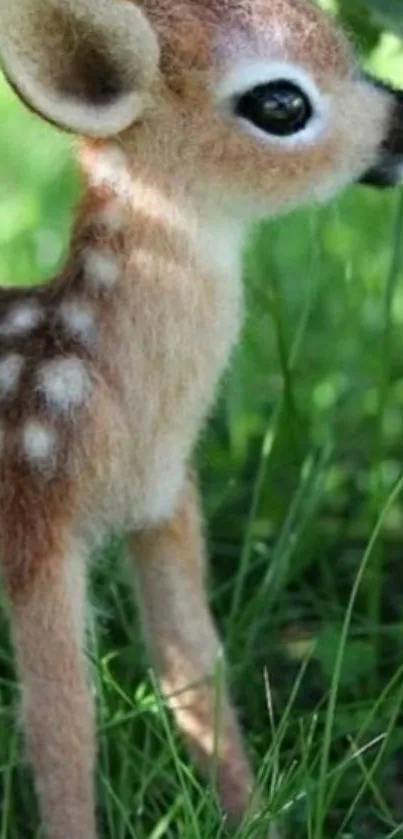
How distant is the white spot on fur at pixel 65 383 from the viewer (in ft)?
7.93

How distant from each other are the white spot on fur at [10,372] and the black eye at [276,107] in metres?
0.37

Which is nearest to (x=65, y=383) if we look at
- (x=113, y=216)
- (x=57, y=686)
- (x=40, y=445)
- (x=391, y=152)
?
(x=40, y=445)

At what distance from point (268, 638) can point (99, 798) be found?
0.56m

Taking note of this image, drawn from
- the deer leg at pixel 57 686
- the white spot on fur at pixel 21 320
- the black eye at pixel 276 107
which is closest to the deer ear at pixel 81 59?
the black eye at pixel 276 107

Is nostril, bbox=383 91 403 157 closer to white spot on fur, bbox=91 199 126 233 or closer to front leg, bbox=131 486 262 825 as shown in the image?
white spot on fur, bbox=91 199 126 233

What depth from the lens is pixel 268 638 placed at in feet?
10.6

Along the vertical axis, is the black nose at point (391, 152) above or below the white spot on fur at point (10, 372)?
above

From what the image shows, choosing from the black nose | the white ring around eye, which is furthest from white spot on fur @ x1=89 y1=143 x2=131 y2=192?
the black nose

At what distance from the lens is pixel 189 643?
2.75 metres

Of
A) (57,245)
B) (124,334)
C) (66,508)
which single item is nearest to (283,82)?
(124,334)

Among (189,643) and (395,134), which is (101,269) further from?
(189,643)

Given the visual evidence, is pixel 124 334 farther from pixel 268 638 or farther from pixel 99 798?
pixel 268 638

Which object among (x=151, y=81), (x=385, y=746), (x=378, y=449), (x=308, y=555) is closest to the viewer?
(x=151, y=81)

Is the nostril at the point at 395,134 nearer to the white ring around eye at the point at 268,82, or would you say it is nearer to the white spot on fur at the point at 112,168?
the white ring around eye at the point at 268,82
